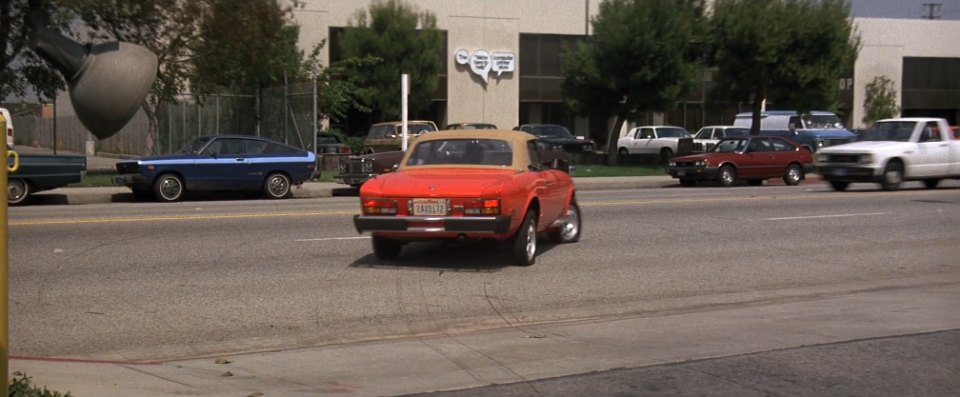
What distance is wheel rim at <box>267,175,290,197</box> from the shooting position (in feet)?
79.6

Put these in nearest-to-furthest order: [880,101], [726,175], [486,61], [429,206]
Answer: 1. [429,206]
2. [726,175]
3. [486,61]
4. [880,101]

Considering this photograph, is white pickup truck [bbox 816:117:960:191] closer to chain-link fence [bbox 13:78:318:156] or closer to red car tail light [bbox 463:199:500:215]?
chain-link fence [bbox 13:78:318:156]

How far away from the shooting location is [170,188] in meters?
23.0

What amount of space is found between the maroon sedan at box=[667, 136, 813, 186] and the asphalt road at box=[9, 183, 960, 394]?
1137 centimetres

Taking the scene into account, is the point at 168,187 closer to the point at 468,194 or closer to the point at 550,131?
the point at 468,194

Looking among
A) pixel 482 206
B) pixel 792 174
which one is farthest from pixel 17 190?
pixel 792 174

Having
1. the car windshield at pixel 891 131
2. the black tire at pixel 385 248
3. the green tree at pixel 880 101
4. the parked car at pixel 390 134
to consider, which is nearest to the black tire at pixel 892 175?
the car windshield at pixel 891 131

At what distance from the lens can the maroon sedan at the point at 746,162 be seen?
2998cm

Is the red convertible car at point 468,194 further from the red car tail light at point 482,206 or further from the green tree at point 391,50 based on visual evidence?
the green tree at point 391,50

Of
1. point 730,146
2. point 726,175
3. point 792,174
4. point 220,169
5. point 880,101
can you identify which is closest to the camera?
point 220,169

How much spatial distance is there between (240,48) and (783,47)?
69.0 ft

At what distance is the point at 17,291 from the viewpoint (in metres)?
10.4

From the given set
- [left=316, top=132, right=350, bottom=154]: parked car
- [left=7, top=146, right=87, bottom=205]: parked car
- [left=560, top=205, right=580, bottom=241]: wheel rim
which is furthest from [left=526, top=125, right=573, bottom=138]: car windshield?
[left=560, top=205, right=580, bottom=241]: wheel rim

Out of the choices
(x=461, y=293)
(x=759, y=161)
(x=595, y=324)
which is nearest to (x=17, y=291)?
(x=461, y=293)
